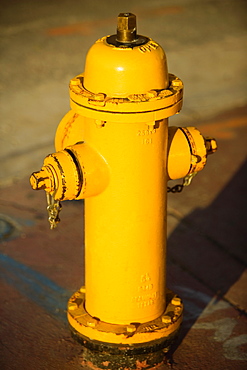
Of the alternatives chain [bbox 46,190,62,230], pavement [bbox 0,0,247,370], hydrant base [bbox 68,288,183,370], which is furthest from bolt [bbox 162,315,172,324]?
chain [bbox 46,190,62,230]

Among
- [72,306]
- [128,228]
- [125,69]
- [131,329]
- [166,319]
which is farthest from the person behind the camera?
[72,306]

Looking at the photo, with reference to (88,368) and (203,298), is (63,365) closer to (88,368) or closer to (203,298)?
(88,368)

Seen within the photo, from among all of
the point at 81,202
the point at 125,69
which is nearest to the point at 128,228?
the point at 125,69

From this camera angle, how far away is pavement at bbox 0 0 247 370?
4176 millimetres

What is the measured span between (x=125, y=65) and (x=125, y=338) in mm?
1302

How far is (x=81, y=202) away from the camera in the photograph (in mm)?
5617

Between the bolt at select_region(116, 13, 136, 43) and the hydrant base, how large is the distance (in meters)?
1.35

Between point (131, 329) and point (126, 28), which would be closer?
point (126, 28)

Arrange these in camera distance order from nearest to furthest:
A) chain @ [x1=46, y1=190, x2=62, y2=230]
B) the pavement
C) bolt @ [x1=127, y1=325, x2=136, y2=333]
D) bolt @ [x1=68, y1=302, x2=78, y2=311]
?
chain @ [x1=46, y1=190, x2=62, y2=230] → bolt @ [x1=127, y1=325, x2=136, y2=333] → bolt @ [x1=68, y1=302, x2=78, y2=311] → the pavement

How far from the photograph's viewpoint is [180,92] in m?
3.35

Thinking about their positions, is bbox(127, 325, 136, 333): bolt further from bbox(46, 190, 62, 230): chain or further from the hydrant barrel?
bbox(46, 190, 62, 230): chain

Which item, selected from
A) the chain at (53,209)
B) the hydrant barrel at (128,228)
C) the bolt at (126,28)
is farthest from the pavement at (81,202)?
the bolt at (126,28)

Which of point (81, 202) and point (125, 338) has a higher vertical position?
point (125, 338)

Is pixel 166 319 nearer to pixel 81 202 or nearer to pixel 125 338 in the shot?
pixel 125 338
